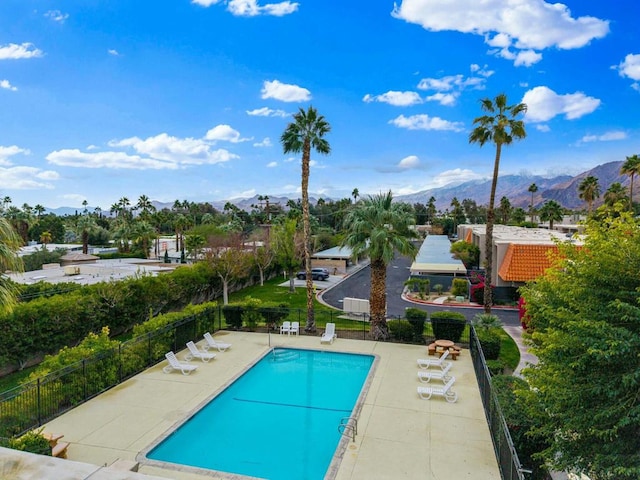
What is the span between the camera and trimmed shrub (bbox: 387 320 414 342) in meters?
21.2

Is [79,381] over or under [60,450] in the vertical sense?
over

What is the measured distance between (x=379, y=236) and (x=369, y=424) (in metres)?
9.27

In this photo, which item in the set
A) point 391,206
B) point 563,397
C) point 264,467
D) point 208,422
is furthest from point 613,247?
point 391,206

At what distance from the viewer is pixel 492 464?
10383 millimetres

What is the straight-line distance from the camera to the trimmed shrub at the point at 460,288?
34.0 m

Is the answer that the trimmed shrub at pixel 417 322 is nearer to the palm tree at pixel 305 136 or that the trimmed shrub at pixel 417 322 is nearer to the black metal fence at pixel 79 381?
the palm tree at pixel 305 136

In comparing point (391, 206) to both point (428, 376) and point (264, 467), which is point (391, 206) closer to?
point (428, 376)

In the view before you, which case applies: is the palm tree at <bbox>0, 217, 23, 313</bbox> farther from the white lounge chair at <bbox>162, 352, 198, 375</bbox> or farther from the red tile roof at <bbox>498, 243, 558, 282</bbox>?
the red tile roof at <bbox>498, 243, 558, 282</bbox>

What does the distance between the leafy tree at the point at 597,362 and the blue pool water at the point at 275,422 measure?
6.00 metres

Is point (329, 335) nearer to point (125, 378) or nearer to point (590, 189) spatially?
point (125, 378)

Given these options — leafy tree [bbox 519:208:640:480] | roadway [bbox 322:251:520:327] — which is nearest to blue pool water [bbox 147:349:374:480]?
leafy tree [bbox 519:208:640:480]

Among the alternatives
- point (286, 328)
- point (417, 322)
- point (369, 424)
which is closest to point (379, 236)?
point (417, 322)

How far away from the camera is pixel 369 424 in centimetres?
1257

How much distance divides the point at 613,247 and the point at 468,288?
91.1ft
